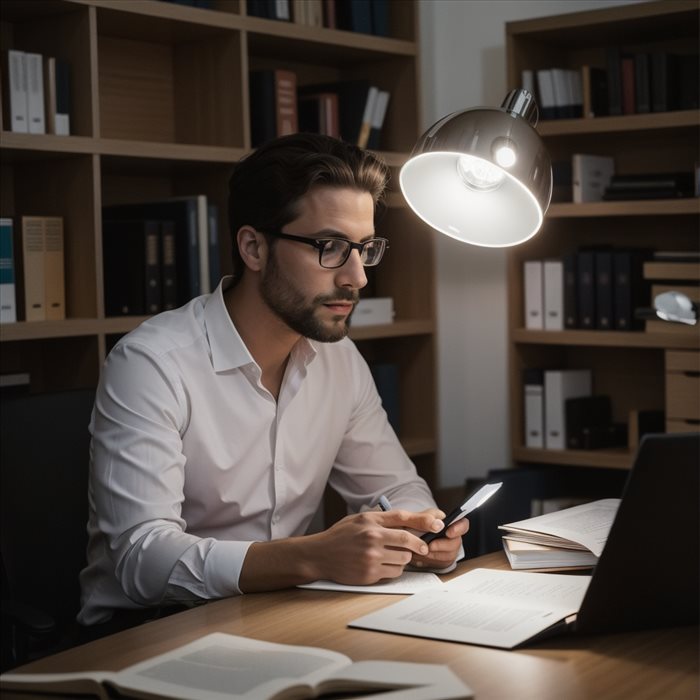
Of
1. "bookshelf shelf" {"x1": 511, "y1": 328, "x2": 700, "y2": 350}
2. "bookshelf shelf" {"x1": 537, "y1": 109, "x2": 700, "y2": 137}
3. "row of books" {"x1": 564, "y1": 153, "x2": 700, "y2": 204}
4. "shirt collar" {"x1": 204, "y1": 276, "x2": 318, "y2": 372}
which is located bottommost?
"bookshelf shelf" {"x1": 511, "y1": 328, "x2": 700, "y2": 350}

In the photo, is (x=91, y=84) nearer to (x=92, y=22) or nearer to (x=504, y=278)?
(x=92, y=22)

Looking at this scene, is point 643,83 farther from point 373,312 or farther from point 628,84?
point 373,312

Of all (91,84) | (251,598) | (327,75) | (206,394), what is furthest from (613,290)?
(251,598)

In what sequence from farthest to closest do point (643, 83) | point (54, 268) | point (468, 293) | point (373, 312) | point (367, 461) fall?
point (468, 293) → point (373, 312) → point (643, 83) → point (54, 268) → point (367, 461)

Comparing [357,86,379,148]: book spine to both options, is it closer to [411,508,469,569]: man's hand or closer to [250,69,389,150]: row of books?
[250,69,389,150]: row of books

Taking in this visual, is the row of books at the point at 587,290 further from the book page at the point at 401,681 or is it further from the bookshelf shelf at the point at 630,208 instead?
the book page at the point at 401,681

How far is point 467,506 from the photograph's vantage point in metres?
1.60

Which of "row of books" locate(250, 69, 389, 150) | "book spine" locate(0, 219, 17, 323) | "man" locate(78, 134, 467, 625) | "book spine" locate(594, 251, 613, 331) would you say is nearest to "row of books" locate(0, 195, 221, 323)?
"book spine" locate(0, 219, 17, 323)

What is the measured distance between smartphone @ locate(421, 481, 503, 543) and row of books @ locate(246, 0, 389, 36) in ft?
6.72

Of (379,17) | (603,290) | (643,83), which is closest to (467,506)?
(603,290)

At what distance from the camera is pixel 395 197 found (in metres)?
3.61

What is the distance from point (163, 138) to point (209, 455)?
5.44ft

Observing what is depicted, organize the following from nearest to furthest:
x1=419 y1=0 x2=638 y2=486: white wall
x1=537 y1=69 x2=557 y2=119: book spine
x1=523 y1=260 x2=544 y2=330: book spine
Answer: x1=537 y1=69 x2=557 y2=119: book spine
x1=523 y1=260 x2=544 y2=330: book spine
x1=419 y1=0 x2=638 y2=486: white wall

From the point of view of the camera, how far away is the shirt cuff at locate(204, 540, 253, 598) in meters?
1.60
